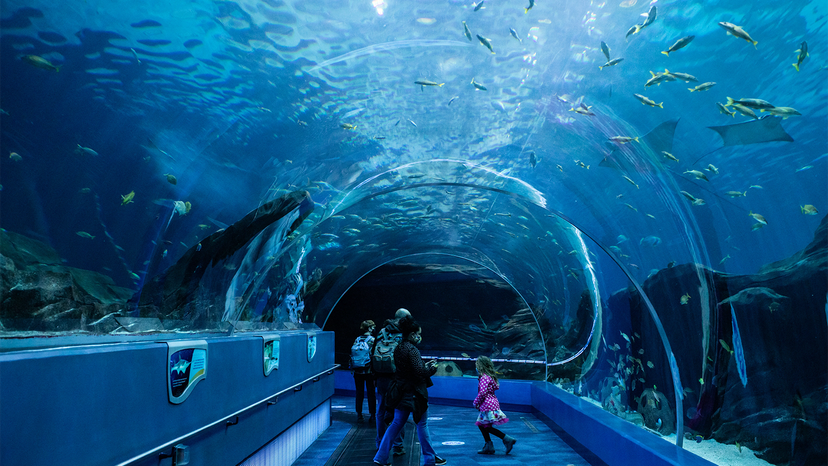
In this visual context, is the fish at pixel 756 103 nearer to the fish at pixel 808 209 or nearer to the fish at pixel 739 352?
the fish at pixel 808 209

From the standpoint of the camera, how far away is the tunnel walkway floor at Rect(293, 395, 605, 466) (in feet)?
25.4

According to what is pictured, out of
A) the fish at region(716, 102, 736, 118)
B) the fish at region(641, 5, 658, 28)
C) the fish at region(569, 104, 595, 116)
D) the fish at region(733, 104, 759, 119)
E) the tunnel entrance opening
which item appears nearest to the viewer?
the fish at region(641, 5, 658, 28)

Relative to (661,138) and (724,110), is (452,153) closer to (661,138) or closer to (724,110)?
(661,138)

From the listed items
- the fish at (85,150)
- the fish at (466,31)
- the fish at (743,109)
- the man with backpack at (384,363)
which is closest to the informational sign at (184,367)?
the fish at (85,150)

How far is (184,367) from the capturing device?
4379 millimetres

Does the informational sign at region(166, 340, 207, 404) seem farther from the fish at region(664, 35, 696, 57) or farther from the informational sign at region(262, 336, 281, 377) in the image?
the fish at region(664, 35, 696, 57)

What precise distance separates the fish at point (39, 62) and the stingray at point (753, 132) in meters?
6.21

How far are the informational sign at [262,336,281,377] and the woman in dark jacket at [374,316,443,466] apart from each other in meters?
1.73

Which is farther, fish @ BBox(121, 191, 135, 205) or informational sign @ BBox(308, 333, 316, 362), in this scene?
informational sign @ BBox(308, 333, 316, 362)

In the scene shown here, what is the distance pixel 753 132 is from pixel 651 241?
2.66m

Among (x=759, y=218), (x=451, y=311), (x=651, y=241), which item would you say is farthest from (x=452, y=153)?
(x=451, y=311)

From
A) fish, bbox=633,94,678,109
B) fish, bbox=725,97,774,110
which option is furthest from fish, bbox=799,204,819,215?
fish, bbox=633,94,678,109

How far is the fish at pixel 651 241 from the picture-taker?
8056 millimetres

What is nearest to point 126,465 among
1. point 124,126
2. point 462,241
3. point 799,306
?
point 124,126
